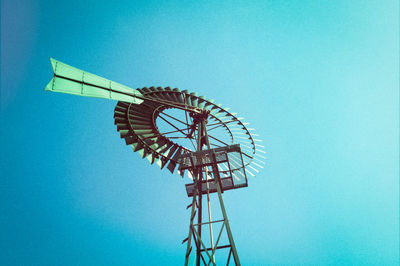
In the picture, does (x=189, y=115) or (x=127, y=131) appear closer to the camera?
(x=127, y=131)

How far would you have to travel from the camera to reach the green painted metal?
7719 millimetres

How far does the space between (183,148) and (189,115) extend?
1.68m

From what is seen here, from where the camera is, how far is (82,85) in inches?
337

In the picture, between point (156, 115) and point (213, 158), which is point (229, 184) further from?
point (156, 115)

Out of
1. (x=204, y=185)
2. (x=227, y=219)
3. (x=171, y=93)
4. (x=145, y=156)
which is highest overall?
(x=171, y=93)

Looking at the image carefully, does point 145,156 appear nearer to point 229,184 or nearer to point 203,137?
point 203,137

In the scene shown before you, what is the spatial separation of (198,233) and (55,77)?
710cm

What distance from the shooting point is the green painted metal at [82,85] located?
7.72 m

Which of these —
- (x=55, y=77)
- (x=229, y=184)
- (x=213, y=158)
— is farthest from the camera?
(x=229, y=184)

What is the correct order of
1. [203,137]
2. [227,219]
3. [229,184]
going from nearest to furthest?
[227,219] → [229,184] → [203,137]

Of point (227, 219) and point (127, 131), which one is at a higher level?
point (127, 131)

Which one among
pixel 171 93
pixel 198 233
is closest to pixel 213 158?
pixel 198 233

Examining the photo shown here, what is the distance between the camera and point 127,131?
1262 cm

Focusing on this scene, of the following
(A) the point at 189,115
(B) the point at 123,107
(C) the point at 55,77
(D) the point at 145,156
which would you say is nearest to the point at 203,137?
(A) the point at 189,115
